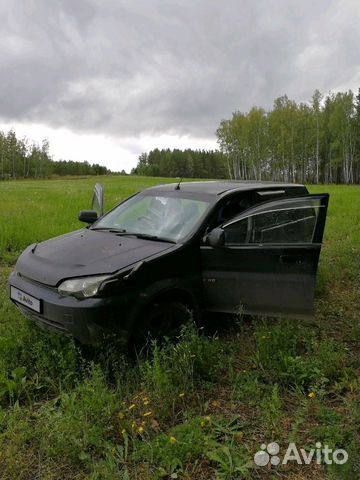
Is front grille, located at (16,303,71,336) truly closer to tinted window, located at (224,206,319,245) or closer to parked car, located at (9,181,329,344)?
parked car, located at (9,181,329,344)

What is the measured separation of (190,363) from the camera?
347cm

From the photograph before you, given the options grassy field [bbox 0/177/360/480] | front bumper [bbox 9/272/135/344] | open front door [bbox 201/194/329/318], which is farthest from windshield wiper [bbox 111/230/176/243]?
grassy field [bbox 0/177/360/480]

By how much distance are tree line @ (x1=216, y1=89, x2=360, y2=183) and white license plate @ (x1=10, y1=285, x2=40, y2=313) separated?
52.4 m

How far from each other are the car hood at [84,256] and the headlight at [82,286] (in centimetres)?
6

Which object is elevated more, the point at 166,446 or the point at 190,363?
the point at 190,363

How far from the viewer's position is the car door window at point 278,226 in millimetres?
4250

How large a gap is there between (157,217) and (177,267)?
0.97m

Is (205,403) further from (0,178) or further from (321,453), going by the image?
(0,178)

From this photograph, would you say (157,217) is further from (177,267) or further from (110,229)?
(177,267)

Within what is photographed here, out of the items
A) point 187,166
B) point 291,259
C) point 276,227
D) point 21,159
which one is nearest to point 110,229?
point 276,227

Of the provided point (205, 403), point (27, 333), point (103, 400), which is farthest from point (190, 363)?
point (27, 333)

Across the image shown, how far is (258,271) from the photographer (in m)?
4.21

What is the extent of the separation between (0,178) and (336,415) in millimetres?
84657

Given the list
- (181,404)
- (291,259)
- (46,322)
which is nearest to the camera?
(181,404)
